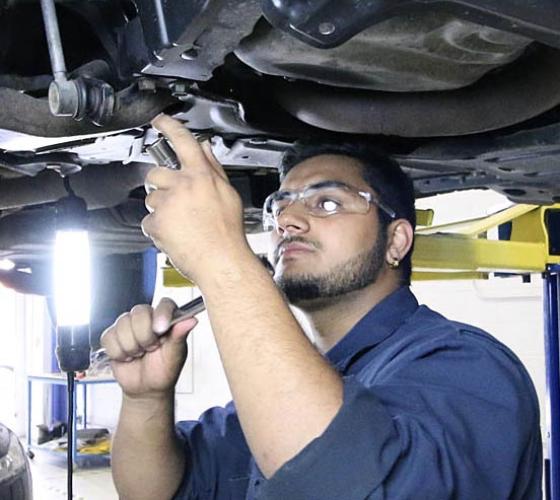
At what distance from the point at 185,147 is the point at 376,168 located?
0.54 meters

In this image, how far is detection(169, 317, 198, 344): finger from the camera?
3.34 feet

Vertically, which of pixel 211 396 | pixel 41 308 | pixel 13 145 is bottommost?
pixel 211 396

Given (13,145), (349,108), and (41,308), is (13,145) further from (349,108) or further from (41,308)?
(41,308)

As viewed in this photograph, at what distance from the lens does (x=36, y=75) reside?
1004mm

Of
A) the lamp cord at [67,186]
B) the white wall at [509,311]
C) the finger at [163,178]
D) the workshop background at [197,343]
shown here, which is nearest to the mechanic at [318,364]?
the finger at [163,178]

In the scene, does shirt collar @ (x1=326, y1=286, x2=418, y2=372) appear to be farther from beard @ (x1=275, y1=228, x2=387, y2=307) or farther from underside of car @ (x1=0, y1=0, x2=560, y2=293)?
underside of car @ (x1=0, y1=0, x2=560, y2=293)

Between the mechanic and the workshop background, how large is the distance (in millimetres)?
1176

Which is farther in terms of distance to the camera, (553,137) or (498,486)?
(553,137)

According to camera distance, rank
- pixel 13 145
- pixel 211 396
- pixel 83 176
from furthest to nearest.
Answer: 1. pixel 211 396
2. pixel 83 176
3. pixel 13 145

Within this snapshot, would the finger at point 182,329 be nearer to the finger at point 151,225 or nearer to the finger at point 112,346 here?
the finger at point 112,346

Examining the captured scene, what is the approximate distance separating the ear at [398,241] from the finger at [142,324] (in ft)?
1.37

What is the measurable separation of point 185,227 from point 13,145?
0.36m

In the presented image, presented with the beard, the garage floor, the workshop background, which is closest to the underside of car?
the beard

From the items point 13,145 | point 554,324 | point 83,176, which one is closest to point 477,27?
point 13,145
